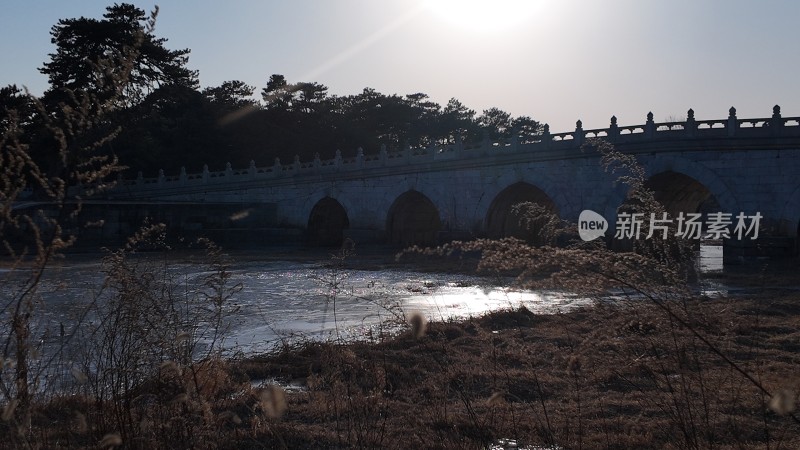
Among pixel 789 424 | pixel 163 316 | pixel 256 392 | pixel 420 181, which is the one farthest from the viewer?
pixel 420 181

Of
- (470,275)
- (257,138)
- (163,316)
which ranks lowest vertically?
(470,275)

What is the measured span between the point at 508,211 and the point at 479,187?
226 centimetres

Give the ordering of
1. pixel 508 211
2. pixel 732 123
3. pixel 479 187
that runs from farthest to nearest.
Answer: pixel 508 211 → pixel 479 187 → pixel 732 123

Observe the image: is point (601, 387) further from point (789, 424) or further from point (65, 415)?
point (65, 415)

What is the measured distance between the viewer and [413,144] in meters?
58.1

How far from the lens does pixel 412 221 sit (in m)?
39.9

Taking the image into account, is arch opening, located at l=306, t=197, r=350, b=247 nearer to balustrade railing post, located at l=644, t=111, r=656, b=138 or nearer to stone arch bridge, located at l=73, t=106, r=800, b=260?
stone arch bridge, located at l=73, t=106, r=800, b=260

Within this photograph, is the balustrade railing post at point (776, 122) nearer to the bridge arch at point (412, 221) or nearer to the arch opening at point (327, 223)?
the bridge arch at point (412, 221)

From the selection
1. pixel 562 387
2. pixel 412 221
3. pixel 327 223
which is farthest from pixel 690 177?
pixel 562 387

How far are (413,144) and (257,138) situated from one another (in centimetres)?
1208

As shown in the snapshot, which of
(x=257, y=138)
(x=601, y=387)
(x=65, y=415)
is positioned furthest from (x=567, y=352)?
(x=257, y=138)

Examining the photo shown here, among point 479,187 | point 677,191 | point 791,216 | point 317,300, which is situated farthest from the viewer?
point 479,187

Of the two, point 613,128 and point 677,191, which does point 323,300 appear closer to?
point 613,128

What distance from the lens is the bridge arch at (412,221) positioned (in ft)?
124
